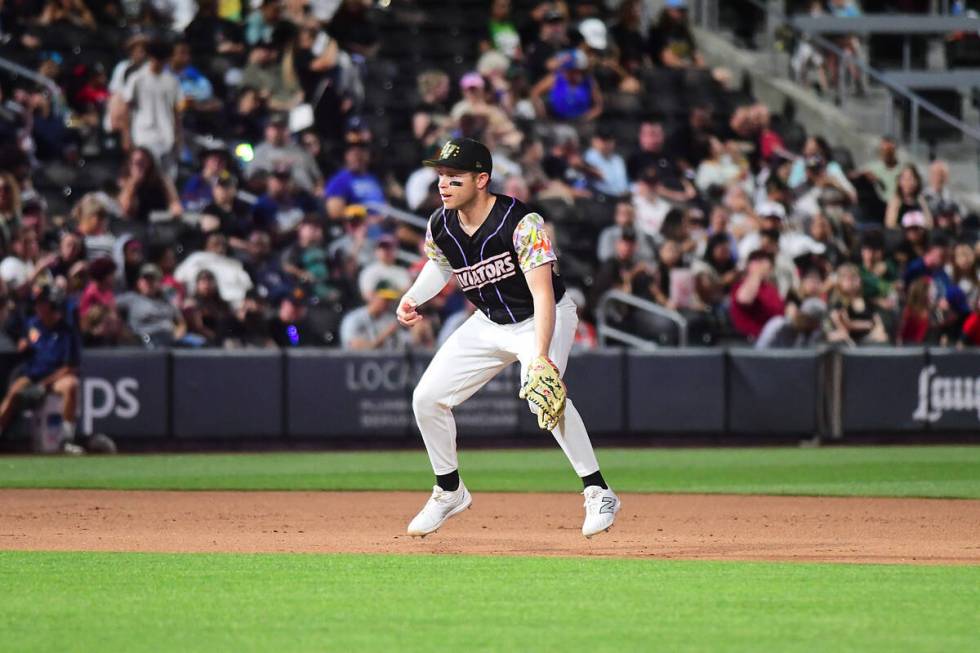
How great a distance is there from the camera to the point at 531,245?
8602 mm

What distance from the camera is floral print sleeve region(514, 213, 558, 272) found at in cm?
858

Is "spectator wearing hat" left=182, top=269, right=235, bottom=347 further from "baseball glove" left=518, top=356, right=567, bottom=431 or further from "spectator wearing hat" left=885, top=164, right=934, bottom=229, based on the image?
"baseball glove" left=518, top=356, right=567, bottom=431

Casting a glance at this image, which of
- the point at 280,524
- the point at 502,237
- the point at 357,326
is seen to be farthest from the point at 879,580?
the point at 357,326

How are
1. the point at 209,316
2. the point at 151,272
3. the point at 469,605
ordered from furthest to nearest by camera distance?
1. the point at 209,316
2. the point at 151,272
3. the point at 469,605

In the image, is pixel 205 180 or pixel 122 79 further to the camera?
pixel 122 79

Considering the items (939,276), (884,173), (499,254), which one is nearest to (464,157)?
(499,254)

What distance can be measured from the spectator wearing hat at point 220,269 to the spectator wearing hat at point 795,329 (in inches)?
209

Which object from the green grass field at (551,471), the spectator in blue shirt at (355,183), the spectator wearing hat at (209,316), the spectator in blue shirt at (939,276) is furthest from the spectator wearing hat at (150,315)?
the spectator in blue shirt at (939,276)

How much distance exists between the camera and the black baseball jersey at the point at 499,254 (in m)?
8.64

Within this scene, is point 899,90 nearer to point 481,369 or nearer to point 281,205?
point 281,205

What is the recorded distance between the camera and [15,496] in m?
12.4

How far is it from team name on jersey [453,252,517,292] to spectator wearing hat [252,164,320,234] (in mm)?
9581

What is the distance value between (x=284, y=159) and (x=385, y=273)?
2187 mm

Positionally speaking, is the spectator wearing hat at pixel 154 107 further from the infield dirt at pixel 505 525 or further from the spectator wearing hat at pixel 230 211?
the infield dirt at pixel 505 525
